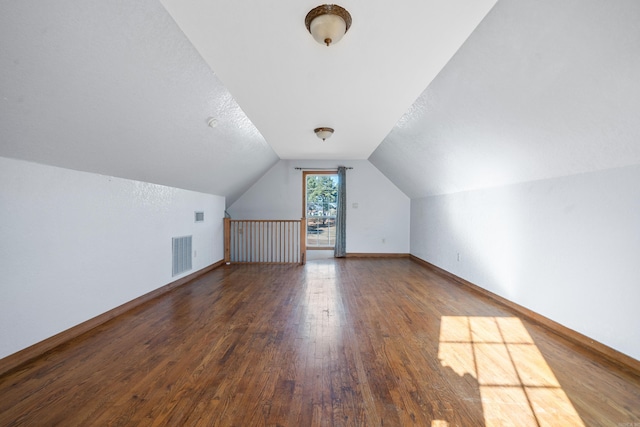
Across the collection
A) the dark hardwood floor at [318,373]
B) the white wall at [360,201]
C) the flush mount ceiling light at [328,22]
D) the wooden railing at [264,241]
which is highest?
the flush mount ceiling light at [328,22]

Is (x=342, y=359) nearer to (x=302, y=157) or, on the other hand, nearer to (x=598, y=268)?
(x=598, y=268)

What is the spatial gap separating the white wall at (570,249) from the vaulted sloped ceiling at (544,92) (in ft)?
0.64

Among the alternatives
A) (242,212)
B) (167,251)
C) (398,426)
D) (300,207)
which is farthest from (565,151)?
(242,212)

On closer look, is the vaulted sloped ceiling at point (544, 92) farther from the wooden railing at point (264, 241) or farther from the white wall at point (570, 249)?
the wooden railing at point (264, 241)

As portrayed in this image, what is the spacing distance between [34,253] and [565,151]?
418 centimetres

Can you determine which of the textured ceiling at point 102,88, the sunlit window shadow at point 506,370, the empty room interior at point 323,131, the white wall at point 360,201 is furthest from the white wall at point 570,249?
the textured ceiling at point 102,88

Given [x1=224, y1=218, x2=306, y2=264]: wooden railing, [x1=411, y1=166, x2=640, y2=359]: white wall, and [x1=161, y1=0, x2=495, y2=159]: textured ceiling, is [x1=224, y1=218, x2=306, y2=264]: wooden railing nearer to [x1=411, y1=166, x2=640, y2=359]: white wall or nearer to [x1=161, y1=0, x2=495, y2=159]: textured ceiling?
[x1=161, y1=0, x2=495, y2=159]: textured ceiling

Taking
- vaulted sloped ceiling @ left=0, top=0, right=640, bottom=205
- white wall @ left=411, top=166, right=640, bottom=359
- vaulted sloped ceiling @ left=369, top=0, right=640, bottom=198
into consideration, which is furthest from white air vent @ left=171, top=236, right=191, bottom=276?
white wall @ left=411, top=166, right=640, bottom=359

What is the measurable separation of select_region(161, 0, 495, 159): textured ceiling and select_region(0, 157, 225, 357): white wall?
1568 mm

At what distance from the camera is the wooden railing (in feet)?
21.0

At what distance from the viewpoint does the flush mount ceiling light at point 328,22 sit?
1705 millimetres

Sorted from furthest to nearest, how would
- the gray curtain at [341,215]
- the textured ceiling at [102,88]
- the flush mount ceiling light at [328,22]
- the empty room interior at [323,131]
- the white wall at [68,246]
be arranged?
the gray curtain at [341,215], the white wall at [68,246], the flush mount ceiling light at [328,22], the empty room interior at [323,131], the textured ceiling at [102,88]

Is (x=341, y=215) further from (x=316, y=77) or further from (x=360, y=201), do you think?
(x=316, y=77)

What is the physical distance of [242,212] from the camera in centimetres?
687
